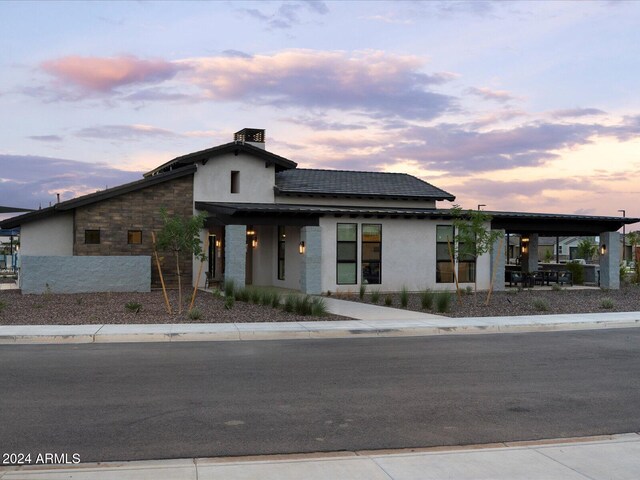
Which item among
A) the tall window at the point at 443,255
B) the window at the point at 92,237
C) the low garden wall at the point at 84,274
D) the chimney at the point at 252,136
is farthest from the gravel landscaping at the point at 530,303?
the chimney at the point at 252,136

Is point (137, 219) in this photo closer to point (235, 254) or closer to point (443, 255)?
point (235, 254)

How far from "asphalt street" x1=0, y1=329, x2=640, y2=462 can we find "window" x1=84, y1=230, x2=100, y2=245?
14436mm

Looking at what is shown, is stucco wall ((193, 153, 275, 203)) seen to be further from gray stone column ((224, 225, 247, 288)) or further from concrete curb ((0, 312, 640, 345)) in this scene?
concrete curb ((0, 312, 640, 345))

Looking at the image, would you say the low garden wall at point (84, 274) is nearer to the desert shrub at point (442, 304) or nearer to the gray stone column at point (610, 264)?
the desert shrub at point (442, 304)

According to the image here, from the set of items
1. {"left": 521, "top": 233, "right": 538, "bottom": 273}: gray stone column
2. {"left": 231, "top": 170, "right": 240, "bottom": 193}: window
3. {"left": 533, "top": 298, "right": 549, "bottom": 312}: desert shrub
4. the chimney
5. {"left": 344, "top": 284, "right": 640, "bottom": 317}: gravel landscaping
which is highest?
the chimney

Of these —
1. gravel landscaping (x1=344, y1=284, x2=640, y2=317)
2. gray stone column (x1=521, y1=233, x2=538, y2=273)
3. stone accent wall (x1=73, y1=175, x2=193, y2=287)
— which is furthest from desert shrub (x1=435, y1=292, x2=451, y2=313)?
gray stone column (x1=521, y1=233, x2=538, y2=273)

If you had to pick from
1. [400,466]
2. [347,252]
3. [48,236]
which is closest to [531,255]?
[347,252]

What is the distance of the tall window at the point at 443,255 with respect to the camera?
29.3 meters

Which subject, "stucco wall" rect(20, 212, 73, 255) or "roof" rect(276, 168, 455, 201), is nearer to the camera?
"stucco wall" rect(20, 212, 73, 255)

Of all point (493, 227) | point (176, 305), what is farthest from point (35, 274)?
point (493, 227)

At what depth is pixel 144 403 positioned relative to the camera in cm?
890

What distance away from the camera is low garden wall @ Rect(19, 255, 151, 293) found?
25.5 meters

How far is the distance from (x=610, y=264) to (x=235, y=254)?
1845 cm

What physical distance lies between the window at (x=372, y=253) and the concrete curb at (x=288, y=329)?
9284 millimetres
